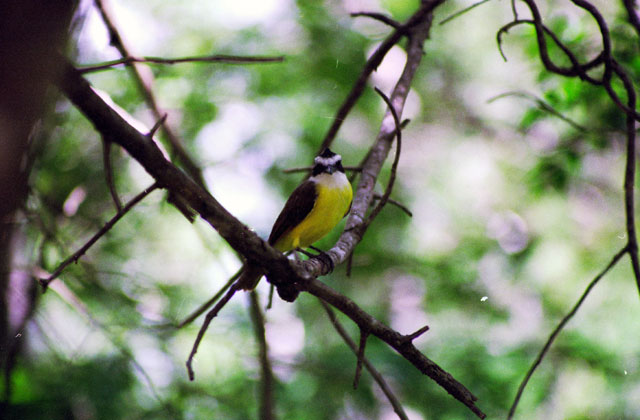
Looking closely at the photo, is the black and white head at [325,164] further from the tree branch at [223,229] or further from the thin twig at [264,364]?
the tree branch at [223,229]

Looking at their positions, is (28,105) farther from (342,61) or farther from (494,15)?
(494,15)

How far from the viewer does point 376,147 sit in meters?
3.41

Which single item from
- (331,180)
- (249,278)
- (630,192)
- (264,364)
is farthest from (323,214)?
(630,192)

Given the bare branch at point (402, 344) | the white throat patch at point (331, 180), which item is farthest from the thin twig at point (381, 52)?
the bare branch at point (402, 344)

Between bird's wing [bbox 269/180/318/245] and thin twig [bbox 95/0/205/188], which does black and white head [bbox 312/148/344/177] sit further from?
thin twig [bbox 95/0/205/188]

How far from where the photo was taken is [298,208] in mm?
3879

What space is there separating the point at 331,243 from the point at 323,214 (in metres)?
1.83

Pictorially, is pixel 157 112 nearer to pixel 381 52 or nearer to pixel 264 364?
pixel 381 52

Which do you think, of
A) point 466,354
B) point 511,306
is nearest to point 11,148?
point 466,354

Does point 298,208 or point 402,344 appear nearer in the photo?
point 402,344

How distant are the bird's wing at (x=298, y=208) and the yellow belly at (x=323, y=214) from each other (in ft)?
0.10

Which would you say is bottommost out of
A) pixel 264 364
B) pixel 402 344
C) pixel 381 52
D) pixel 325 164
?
pixel 402 344

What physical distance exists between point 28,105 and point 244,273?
1.75m

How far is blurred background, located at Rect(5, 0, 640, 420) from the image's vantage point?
13.8 ft
